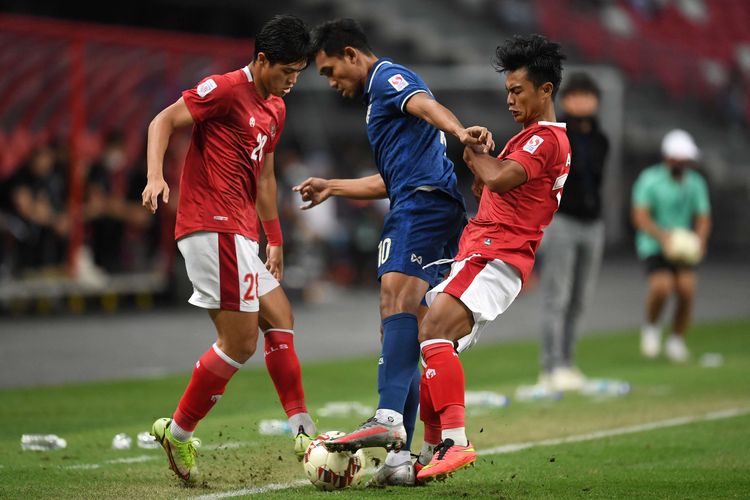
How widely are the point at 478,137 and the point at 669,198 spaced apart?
7.95 metres

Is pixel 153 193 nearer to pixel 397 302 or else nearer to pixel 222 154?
pixel 222 154

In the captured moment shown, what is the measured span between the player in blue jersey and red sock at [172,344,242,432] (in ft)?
2.83

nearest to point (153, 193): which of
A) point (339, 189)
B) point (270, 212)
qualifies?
point (270, 212)

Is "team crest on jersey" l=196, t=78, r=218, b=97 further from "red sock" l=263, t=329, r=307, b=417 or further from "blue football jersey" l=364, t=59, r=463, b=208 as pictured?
"red sock" l=263, t=329, r=307, b=417

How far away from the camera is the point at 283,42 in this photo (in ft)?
21.6

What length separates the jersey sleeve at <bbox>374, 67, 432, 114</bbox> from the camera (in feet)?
21.2

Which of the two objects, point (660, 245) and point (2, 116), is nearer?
point (660, 245)

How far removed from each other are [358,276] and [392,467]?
15703 millimetres

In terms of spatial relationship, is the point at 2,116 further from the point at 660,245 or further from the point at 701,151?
the point at 701,151

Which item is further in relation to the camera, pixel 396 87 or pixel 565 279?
pixel 565 279

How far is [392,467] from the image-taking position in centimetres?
647

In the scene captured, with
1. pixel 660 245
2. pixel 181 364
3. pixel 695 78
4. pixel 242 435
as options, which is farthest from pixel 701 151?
pixel 242 435

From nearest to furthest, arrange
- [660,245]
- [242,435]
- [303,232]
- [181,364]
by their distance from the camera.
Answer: [242,435] → [181,364] → [660,245] → [303,232]

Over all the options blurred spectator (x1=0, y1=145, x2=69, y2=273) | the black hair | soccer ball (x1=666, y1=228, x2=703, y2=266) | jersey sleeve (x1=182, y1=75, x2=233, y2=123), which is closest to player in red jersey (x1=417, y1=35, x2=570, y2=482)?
jersey sleeve (x1=182, y1=75, x2=233, y2=123)
